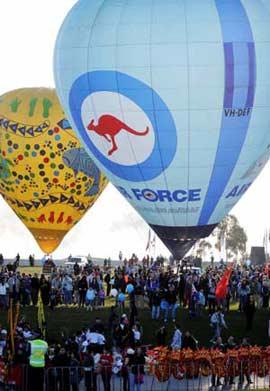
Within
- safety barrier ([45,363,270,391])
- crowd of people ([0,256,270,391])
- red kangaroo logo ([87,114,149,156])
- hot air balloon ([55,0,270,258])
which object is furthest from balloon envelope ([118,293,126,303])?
safety barrier ([45,363,270,391])

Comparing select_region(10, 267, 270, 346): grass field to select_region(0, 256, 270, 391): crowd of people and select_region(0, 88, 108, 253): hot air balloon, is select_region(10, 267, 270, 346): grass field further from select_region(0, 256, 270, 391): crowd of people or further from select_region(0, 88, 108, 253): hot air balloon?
select_region(0, 88, 108, 253): hot air balloon

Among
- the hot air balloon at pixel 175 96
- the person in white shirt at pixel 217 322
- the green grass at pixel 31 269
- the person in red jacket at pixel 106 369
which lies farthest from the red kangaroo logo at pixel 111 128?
the green grass at pixel 31 269

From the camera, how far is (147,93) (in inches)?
1613

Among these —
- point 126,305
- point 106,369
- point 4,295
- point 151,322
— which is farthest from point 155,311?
point 106,369

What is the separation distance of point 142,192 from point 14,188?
1615 cm

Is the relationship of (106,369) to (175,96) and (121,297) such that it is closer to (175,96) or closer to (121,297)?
(121,297)

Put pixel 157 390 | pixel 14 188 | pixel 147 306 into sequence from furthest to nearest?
1. pixel 14 188
2. pixel 147 306
3. pixel 157 390

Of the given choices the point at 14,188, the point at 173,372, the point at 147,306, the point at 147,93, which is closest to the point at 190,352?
the point at 173,372

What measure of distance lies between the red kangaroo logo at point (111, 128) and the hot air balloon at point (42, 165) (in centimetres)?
1361

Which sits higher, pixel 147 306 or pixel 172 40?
pixel 172 40

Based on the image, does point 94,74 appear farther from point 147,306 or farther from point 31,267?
point 31,267

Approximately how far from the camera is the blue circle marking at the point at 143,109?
41.0m

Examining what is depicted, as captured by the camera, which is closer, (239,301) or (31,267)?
(239,301)

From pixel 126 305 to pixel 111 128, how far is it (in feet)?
17.9
